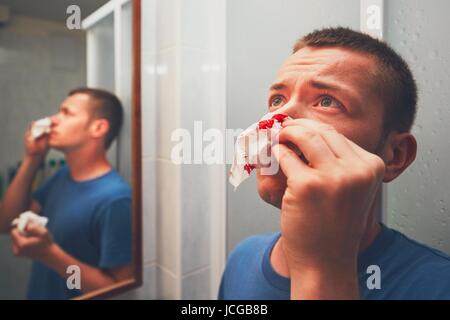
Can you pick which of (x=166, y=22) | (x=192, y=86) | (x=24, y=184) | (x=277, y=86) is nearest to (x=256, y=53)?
(x=277, y=86)

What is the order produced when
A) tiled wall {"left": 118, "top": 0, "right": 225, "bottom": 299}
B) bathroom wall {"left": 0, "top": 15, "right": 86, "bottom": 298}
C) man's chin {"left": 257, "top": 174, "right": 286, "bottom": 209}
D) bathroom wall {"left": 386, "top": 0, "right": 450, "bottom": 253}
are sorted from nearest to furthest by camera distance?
bathroom wall {"left": 386, "top": 0, "right": 450, "bottom": 253}
man's chin {"left": 257, "top": 174, "right": 286, "bottom": 209}
bathroom wall {"left": 0, "top": 15, "right": 86, "bottom": 298}
tiled wall {"left": 118, "top": 0, "right": 225, "bottom": 299}

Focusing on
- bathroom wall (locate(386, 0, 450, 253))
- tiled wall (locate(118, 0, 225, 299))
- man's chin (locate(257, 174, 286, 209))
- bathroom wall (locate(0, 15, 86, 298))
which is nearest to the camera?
bathroom wall (locate(386, 0, 450, 253))

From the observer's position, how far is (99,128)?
0.85 meters

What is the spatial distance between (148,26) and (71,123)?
35cm

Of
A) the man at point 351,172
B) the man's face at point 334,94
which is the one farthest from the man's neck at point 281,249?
the man's face at point 334,94

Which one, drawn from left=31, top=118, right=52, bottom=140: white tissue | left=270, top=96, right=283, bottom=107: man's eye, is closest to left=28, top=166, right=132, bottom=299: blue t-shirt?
left=31, top=118, right=52, bottom=140: white tissue

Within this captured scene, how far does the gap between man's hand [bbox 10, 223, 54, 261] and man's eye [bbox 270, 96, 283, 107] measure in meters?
0.65

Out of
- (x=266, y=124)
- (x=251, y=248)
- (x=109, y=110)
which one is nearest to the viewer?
(x=266, y=124)

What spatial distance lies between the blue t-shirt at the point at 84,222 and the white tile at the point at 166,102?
158mm

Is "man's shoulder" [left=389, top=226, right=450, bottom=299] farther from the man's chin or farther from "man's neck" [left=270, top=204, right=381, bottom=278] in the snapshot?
the man's chin

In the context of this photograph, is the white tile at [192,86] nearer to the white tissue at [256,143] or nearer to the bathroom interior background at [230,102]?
the bathroom interior background at [230,102]

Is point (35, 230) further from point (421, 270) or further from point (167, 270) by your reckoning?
point (421, 270)

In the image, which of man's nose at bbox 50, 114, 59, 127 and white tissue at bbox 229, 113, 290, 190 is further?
man's nose at bbox 50, 114, 59, 127

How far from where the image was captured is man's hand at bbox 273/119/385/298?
544mm
